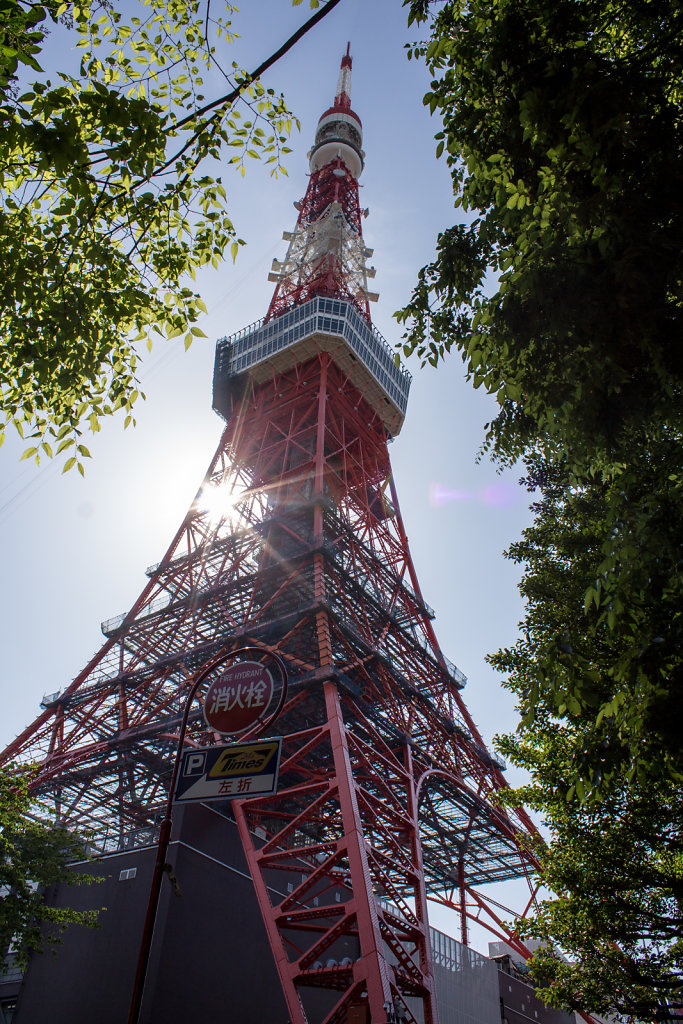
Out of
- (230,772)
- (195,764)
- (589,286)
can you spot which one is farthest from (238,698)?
(589,286)

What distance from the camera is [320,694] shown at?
23.8 metres

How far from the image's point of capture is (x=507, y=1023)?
935 inches

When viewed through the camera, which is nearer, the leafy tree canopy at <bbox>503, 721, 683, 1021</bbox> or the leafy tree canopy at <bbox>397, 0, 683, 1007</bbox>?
the leafy tree canopy at <bbox>397, 0, 683, 1007</bbox>

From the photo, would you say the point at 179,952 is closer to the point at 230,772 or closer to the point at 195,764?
the point at 195,764

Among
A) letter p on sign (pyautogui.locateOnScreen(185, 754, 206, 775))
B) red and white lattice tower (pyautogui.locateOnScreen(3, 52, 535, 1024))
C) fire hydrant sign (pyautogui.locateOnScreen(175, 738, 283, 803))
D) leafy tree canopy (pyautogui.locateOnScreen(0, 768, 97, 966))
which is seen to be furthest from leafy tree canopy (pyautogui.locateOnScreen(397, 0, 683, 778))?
leafy tree canopy (pyautogui.locateOnScreen(0, 768, 97, 966))

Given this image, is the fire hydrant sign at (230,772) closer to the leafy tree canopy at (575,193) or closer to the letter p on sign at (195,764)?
the letter p on sign at (195,764)

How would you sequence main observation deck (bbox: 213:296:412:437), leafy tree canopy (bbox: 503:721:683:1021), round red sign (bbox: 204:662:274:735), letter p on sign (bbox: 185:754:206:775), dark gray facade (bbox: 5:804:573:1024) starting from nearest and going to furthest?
letter p on sign (bbox: 185:754:206:775), round red sign (bbox: 204:662:274:735), leafy tree canopy (bbox: 503:721:683:1021), dark gray facade (bbox: 5:804:573:1024), main observation deck (bbox: 213:296:412:437)

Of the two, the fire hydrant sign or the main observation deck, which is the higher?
the main observation deck

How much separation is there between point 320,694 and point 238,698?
50.3 ft

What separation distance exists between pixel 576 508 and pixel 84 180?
9025 millimetres

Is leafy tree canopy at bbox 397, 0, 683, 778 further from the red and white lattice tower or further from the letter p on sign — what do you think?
the red and white lattice tower

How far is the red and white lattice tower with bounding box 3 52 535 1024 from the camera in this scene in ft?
57.8

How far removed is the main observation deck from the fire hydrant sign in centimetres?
3340

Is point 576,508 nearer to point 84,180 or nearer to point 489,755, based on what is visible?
point 84,180
